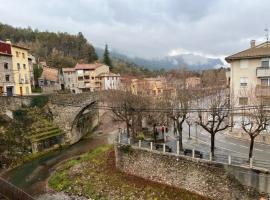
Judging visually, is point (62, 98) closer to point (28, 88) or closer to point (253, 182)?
point (28, 88)

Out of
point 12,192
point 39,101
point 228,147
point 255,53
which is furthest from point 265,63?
point 39,101

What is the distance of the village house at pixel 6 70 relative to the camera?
40.3 m

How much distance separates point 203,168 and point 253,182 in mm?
3268

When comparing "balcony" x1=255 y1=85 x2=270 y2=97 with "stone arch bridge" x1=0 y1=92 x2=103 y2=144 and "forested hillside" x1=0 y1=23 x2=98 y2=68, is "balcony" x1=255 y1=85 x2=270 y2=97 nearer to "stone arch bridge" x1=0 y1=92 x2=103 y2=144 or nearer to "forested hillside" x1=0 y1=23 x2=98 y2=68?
"stone arch bridge" x1=0 y1=92 x2=103 y2=144

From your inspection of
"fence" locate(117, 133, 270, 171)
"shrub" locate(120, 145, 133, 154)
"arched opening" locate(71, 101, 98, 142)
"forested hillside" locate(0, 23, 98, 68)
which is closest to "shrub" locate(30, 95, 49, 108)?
"arched opening" locate(71, 101, 98, 142)

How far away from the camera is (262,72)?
27.0 metres

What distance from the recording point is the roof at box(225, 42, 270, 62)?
89.4ft

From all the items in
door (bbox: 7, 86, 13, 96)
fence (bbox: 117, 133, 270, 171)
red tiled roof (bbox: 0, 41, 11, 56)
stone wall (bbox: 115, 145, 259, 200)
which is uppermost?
red tiled roof (bbox: 0, 41, 11, 56)

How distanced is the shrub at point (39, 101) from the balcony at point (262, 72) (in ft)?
90.7

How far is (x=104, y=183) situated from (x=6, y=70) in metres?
29.1

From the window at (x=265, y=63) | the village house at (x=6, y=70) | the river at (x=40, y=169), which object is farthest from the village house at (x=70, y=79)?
the window at (x=265, y=63)

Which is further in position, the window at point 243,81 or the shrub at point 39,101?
the shrub at point 39,101

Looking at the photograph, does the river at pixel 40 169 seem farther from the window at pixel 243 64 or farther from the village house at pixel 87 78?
A: the village house at pixel 87 78

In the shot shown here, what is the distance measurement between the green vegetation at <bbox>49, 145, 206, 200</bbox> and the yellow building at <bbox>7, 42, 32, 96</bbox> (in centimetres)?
2331
